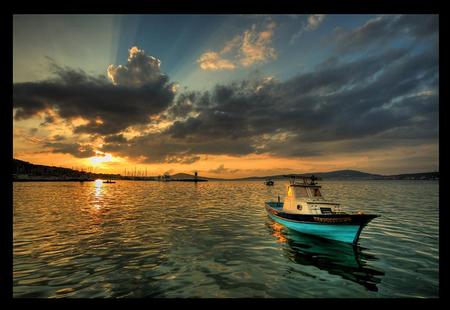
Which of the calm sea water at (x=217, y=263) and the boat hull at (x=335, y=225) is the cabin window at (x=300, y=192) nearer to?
the boat hull at (x=335, y=225)

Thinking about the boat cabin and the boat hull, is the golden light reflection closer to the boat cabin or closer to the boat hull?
the boat hull

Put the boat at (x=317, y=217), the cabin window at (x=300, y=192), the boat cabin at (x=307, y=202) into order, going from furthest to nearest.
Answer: the cabin window at (x=300, y=192) < the boat cabin at (x=307, y=202) < the boat at (x=317, y=217)

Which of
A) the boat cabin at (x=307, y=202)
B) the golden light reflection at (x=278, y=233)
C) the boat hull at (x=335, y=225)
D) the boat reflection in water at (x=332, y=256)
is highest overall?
the boat cabin at (x=307, y=202)

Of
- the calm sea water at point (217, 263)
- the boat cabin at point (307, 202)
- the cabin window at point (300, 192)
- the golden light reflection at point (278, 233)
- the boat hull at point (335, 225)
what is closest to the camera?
the calm sea water at point (217, 263)

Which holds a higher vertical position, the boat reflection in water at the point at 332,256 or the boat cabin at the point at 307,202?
the boat cabin at the point at 307,202

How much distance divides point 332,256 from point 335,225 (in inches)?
130

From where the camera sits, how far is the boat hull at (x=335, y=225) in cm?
2002

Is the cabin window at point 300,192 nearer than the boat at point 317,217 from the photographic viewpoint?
No

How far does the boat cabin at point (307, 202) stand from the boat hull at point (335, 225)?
4.63 ft

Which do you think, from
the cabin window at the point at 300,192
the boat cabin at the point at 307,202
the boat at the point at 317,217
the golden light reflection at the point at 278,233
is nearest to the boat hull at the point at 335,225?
the boat at the point at 317,217

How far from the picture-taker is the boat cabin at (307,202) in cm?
2355
